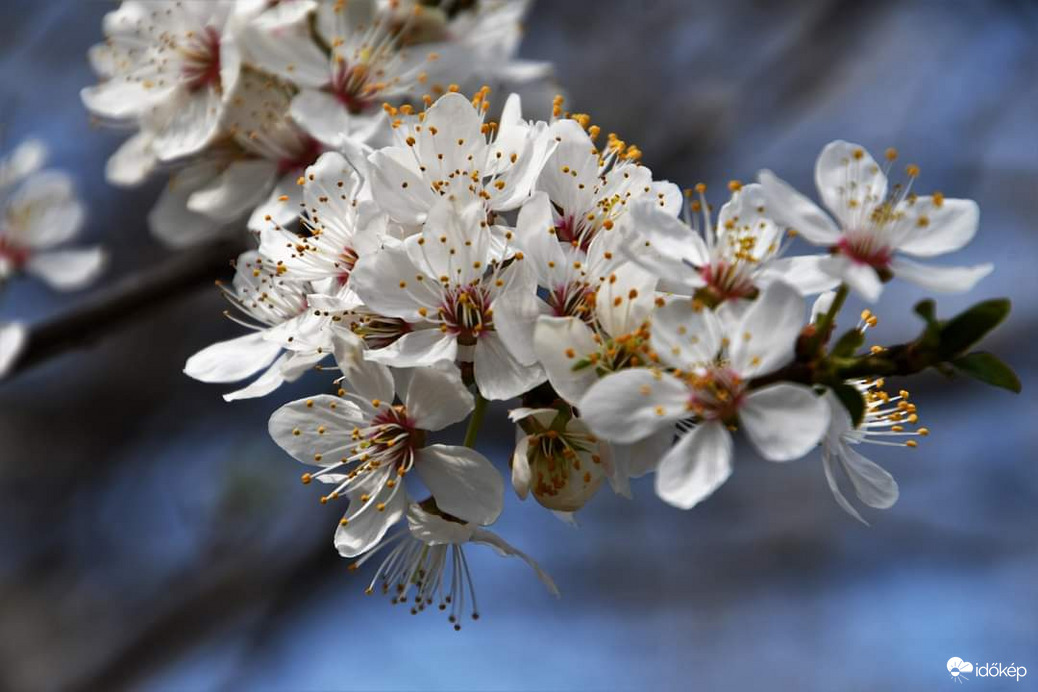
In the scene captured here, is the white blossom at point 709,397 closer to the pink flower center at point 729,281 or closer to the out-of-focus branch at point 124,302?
the pink flower center at point 729,281

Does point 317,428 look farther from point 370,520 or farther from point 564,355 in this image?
point 564,355

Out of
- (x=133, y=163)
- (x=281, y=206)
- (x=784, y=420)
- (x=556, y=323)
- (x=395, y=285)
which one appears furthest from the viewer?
(x=133, y=163)

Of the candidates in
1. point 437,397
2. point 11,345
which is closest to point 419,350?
point 437,397

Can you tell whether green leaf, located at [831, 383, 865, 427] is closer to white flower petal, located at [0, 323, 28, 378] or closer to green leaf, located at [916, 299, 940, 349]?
green leaf, located at [916, 299, 940, 349]

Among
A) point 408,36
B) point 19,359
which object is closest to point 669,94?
point 408,36

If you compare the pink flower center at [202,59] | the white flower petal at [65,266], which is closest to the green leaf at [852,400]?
the pink flower center at [202,59]

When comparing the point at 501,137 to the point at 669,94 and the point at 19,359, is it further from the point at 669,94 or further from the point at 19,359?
the point at 669,94
